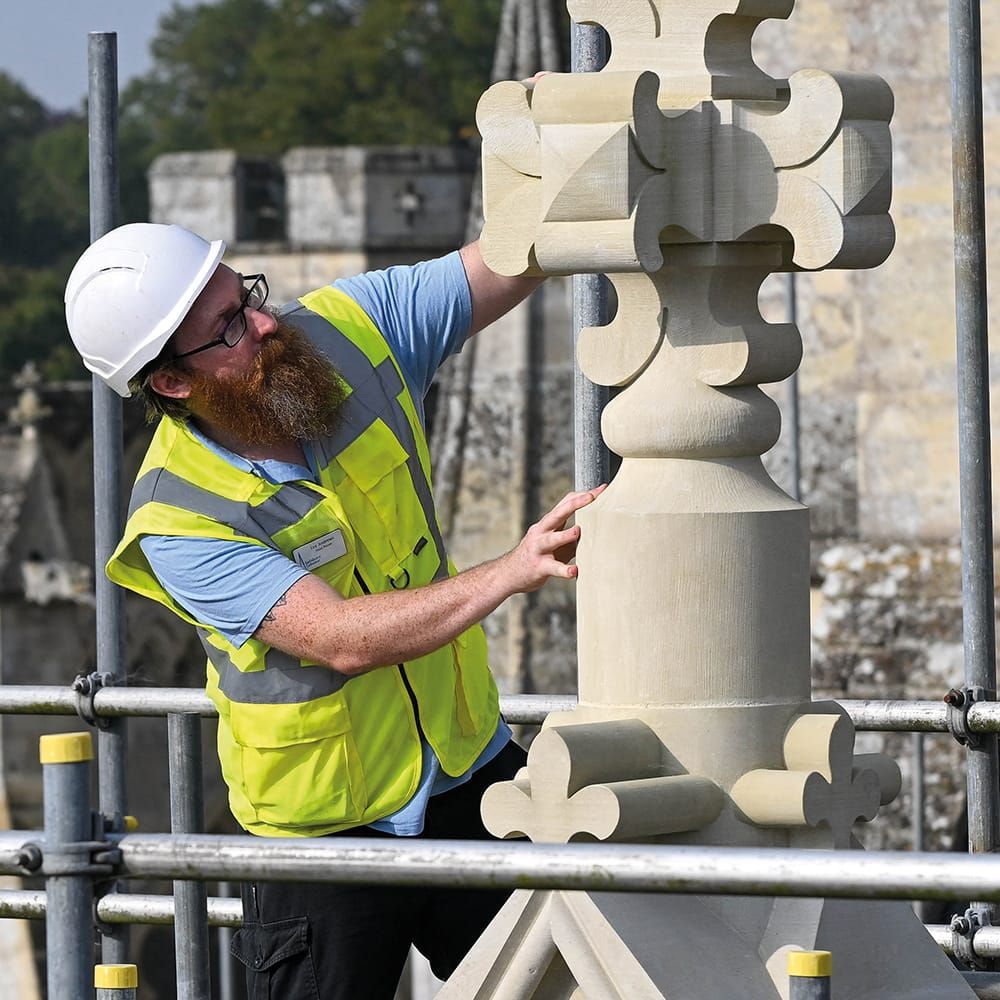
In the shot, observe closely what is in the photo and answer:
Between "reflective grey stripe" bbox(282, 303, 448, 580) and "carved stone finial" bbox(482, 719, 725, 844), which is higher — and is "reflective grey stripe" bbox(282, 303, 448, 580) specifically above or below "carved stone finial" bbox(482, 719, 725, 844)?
above

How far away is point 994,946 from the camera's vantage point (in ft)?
12.2

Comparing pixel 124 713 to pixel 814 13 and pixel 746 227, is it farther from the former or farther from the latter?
pixel 814 13

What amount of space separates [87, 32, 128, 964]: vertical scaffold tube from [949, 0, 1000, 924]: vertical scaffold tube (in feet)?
4.97

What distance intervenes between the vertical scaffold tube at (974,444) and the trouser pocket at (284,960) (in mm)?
1170

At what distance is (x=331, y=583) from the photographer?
140 inches

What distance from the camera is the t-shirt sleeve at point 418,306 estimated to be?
3846 mm

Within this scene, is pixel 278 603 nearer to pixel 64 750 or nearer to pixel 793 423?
pixel 64 750

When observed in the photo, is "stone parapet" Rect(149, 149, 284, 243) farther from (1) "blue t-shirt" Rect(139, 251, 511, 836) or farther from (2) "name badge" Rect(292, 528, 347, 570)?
(2) "name badge" Rect(292, 528, 347, 570)

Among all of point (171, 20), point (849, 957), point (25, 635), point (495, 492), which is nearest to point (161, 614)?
point (25, 635)

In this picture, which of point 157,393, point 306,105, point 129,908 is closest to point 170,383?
point 157,393

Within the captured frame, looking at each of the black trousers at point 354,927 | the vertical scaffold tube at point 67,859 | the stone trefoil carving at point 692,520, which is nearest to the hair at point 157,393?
the black trousers at point 354,927

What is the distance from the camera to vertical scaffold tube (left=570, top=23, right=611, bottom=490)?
3.84 meters

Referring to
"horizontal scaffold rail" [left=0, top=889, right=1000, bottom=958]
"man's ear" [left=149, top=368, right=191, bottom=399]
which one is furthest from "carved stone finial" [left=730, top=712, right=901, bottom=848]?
"horizontal scaffold rail" [left=0, top=889, right=1000, bottom=958]

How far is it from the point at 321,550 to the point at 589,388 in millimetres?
581
